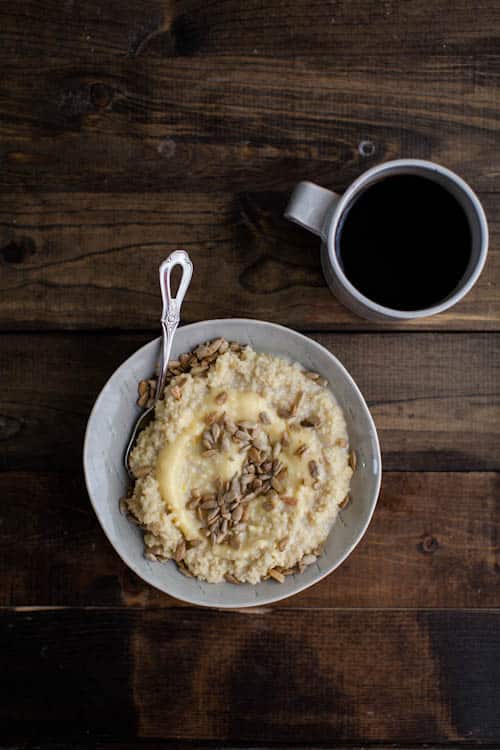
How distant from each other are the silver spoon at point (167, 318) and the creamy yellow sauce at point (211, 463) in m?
0.08

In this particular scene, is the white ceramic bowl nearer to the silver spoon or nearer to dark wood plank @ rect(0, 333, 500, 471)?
the silver spoon

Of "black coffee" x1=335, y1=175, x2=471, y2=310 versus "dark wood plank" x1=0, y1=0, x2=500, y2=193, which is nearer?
"black coffee" x1=335, y1=175, x2=471, y2=310

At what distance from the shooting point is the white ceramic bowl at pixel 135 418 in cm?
120

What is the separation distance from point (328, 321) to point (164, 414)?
0.34 m

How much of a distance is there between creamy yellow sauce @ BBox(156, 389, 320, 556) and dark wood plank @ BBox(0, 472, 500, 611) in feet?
0.74

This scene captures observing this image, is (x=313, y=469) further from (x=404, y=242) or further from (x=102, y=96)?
(x=102, y=96)

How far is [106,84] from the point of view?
53.6 inches

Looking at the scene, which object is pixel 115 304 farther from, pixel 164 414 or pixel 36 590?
pixel 36 590

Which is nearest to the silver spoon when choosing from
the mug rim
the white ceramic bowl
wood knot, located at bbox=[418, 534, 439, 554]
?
the white ceramic bowl

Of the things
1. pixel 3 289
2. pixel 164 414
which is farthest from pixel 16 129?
pixel 164 414

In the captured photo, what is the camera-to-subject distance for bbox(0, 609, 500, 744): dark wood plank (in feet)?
4.43

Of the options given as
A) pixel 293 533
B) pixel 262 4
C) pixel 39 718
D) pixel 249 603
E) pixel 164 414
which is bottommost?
pixel 39 718

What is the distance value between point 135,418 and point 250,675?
50 cm

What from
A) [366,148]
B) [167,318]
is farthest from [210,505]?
[366,148]
